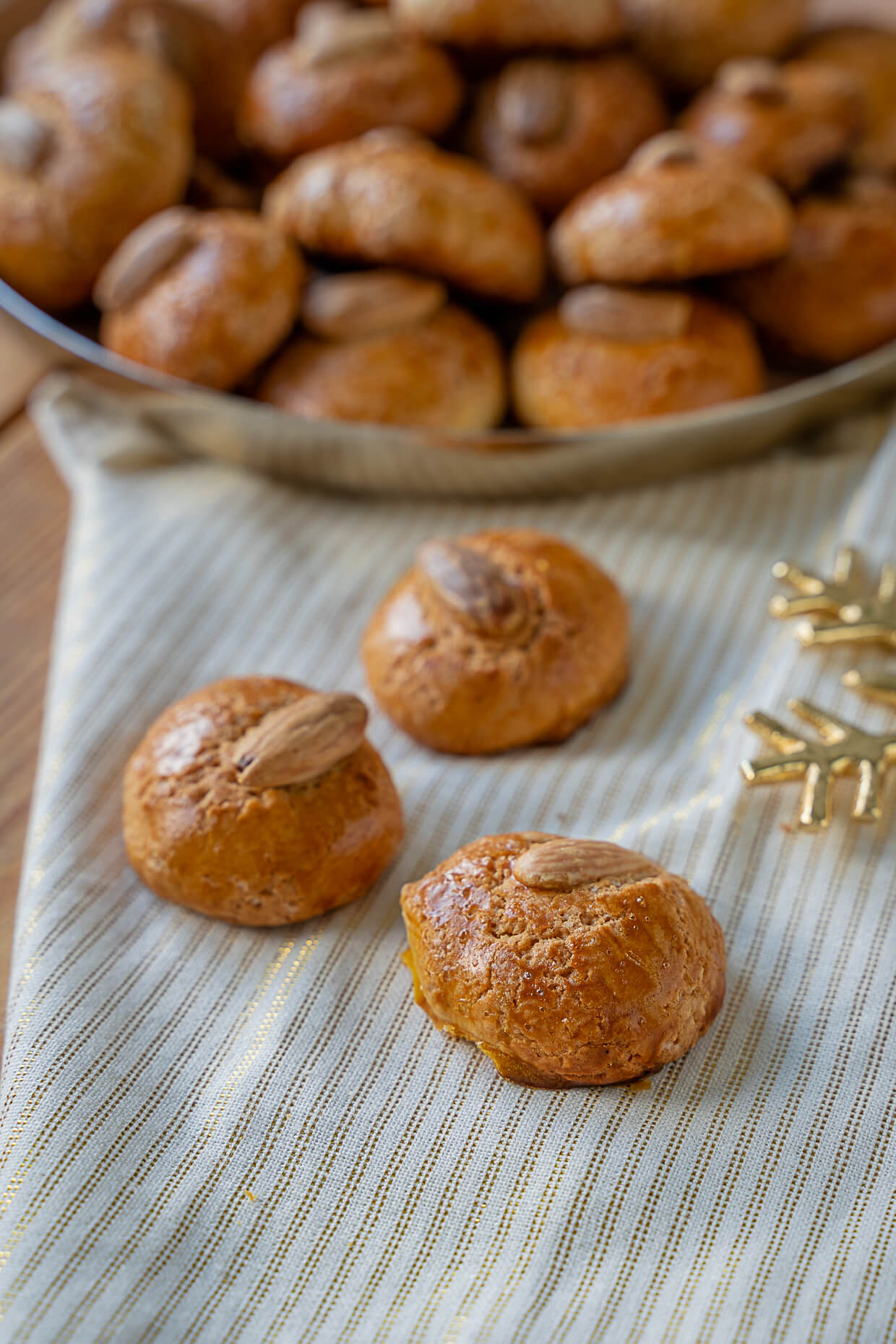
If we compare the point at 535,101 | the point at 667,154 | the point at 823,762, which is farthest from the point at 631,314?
the point at 823,762

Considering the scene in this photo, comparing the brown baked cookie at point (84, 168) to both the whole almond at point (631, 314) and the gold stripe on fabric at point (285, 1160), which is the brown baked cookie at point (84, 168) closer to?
the whole almond at point (631, 314)

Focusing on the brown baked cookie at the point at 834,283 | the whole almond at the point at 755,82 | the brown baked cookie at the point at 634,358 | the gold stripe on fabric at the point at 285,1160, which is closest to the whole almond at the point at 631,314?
the brown baked cookie at the point at 634,358

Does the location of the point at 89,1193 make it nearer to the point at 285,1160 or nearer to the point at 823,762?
the point at 285,1160

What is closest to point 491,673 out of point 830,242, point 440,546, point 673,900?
point 440,546

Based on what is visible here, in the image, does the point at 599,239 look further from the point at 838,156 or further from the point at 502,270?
the point at 838,156

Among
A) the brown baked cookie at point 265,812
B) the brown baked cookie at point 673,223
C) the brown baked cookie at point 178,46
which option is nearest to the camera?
the brown baked cookie at point 265,812

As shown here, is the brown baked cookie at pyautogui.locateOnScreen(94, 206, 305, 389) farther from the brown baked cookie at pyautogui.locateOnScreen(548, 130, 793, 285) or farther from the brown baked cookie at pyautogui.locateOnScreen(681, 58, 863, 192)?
the brown baked cookie at pyautogui.locateOnScreen(681, 58, 863, 192)
